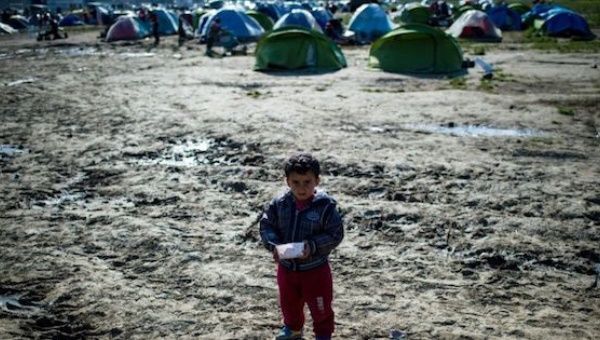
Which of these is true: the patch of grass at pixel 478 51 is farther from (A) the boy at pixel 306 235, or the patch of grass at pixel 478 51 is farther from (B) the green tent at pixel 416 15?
(A) the boy at pixel 306 235

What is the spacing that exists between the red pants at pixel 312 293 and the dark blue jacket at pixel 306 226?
63 mm

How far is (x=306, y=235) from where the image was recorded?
3.65m

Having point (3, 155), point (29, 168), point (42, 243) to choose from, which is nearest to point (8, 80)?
point (3, 155)

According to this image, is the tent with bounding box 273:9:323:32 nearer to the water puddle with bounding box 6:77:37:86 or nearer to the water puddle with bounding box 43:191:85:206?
the water puddle with bounding box 6:77:37:86

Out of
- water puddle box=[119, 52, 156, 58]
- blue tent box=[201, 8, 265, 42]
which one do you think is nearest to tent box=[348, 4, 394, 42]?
blue tent box=[201, 8, 265, 42]

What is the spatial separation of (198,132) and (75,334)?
6552mm

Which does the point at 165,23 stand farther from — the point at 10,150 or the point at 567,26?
the point at 10,150

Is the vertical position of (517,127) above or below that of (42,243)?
above

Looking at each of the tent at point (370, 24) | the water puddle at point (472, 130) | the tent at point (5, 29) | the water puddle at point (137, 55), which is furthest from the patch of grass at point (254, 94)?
the tent at point (5, 29)

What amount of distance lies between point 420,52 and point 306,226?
16.3 m

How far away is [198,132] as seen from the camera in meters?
10.5

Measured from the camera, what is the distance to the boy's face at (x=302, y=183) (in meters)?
3.47

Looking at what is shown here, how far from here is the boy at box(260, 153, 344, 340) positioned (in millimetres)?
3525

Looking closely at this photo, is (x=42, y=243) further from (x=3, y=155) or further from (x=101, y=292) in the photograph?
(x=3, y=155)
